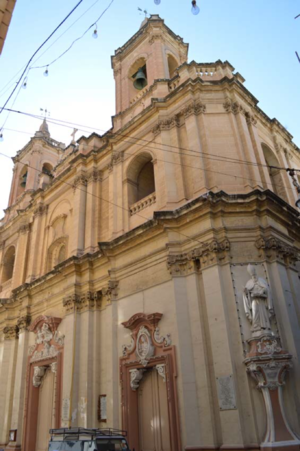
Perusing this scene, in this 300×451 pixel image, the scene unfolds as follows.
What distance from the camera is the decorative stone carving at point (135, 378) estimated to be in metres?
12.0

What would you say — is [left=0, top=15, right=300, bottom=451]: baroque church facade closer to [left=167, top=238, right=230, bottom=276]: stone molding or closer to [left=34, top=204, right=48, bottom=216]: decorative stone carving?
[left=167, top=238, right=230, bottom=276]: stone molding

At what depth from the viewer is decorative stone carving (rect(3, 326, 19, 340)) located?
60.2ft

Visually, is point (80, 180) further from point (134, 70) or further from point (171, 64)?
point (171, 64)

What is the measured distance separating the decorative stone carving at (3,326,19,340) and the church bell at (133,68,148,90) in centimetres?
1319

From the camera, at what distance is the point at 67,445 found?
8.84 m

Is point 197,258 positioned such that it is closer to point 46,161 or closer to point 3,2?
point 3,2

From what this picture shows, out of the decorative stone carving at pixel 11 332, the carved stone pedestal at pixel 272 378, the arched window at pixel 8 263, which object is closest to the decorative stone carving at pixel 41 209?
the arched window at pixel 8 263

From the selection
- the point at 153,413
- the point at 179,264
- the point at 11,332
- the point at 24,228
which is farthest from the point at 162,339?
the point at 24,228

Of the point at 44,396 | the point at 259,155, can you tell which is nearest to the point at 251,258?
the point at 259,155

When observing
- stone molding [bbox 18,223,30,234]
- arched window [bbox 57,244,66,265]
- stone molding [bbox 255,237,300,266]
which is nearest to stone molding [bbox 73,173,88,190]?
arched window [bbox 57,244,66,265]

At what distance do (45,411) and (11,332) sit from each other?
4.76m

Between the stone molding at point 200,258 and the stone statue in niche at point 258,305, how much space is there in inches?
44.5

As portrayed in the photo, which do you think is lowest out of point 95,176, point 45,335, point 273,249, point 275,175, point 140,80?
point 45,335

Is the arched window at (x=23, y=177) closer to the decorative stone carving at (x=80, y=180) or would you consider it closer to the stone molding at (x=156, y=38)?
the decorative stone carving at (x=80, y=180)
